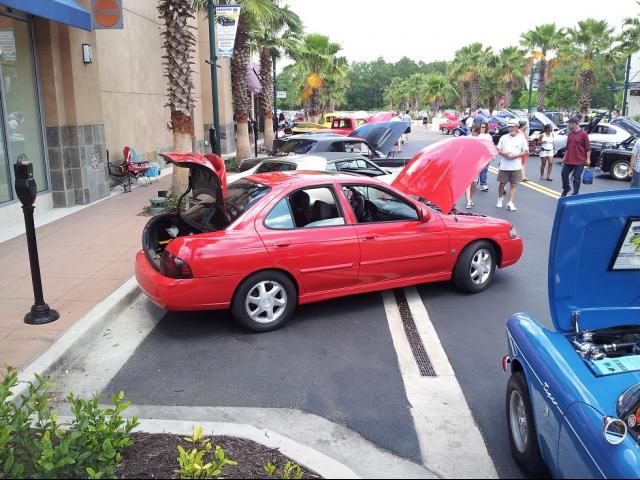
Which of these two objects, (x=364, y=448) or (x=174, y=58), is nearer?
(x=364, y=448)

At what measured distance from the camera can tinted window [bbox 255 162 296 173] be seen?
33.2 ft

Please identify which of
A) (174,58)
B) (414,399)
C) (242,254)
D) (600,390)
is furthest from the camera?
(174,58)

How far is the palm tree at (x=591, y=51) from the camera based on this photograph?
38.7 meters

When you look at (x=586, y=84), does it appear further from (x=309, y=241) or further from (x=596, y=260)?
(x=596, y=260)

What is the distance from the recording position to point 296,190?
5980 mm

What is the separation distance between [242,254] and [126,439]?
2.45m

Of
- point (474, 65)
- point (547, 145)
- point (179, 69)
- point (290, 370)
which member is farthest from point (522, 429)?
point (474, 65)

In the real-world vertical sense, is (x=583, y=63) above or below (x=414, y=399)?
above

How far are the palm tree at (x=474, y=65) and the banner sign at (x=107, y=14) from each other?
180 feet

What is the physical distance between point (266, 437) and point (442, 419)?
4.22 feet

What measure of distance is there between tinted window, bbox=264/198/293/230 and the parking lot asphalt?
3.46 ft

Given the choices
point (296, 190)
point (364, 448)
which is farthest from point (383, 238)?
point (364, 448)

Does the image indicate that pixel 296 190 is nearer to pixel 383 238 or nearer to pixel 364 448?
pixel 383 238

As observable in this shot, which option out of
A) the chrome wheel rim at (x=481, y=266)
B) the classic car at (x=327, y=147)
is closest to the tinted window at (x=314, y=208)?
the chrome wheel rim at (x=481, y=266)
